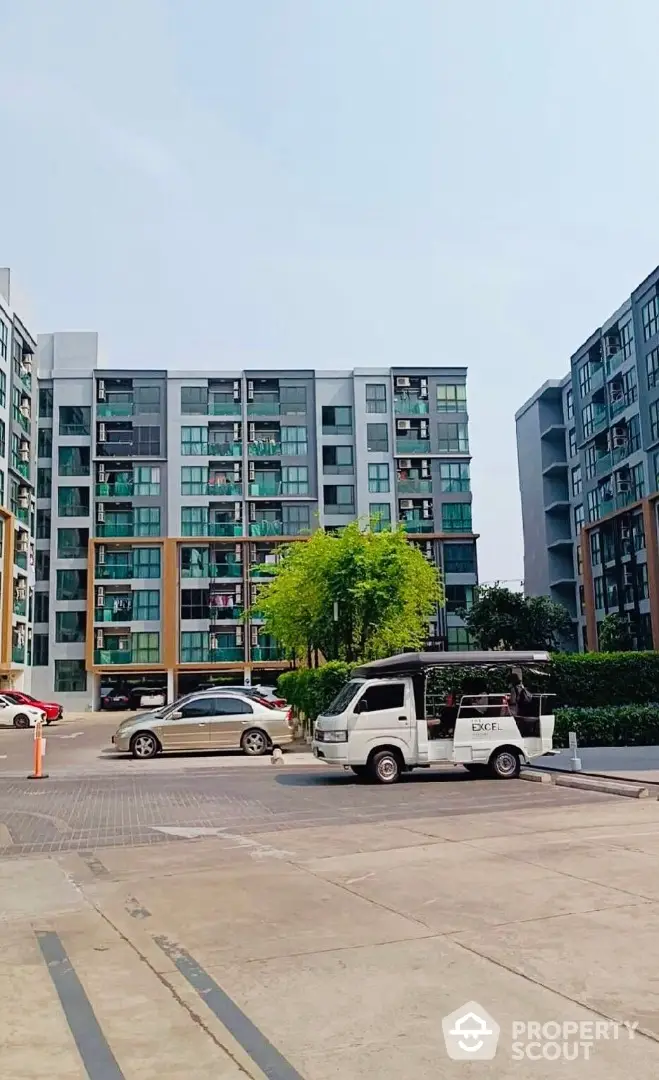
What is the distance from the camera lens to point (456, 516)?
73312 mm

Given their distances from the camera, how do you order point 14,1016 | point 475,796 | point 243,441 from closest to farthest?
point 14,1016 → point 475,796 → point 243,441

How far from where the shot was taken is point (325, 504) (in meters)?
73.5

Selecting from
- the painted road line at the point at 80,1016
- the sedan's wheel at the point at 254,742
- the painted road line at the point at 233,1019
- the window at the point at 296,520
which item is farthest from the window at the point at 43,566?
the painted road line at the point at 233,1019

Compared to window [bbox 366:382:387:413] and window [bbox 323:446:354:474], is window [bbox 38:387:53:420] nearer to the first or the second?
window [bbox 323:446:354:474]

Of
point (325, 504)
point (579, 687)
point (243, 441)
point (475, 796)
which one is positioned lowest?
point (475, 796)

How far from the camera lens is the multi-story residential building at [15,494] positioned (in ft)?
194

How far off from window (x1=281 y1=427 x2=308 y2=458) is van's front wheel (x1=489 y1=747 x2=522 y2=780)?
186ft

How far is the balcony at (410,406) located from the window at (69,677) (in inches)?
1218

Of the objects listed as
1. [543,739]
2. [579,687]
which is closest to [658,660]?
[579,687]

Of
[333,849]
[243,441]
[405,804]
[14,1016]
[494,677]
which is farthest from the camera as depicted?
[243,441]

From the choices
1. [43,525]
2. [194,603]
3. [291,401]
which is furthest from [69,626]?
[291,401]

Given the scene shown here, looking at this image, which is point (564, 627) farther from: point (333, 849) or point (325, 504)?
point (333, 849)

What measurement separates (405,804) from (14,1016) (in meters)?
9.98

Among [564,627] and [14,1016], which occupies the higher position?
[564,627]
